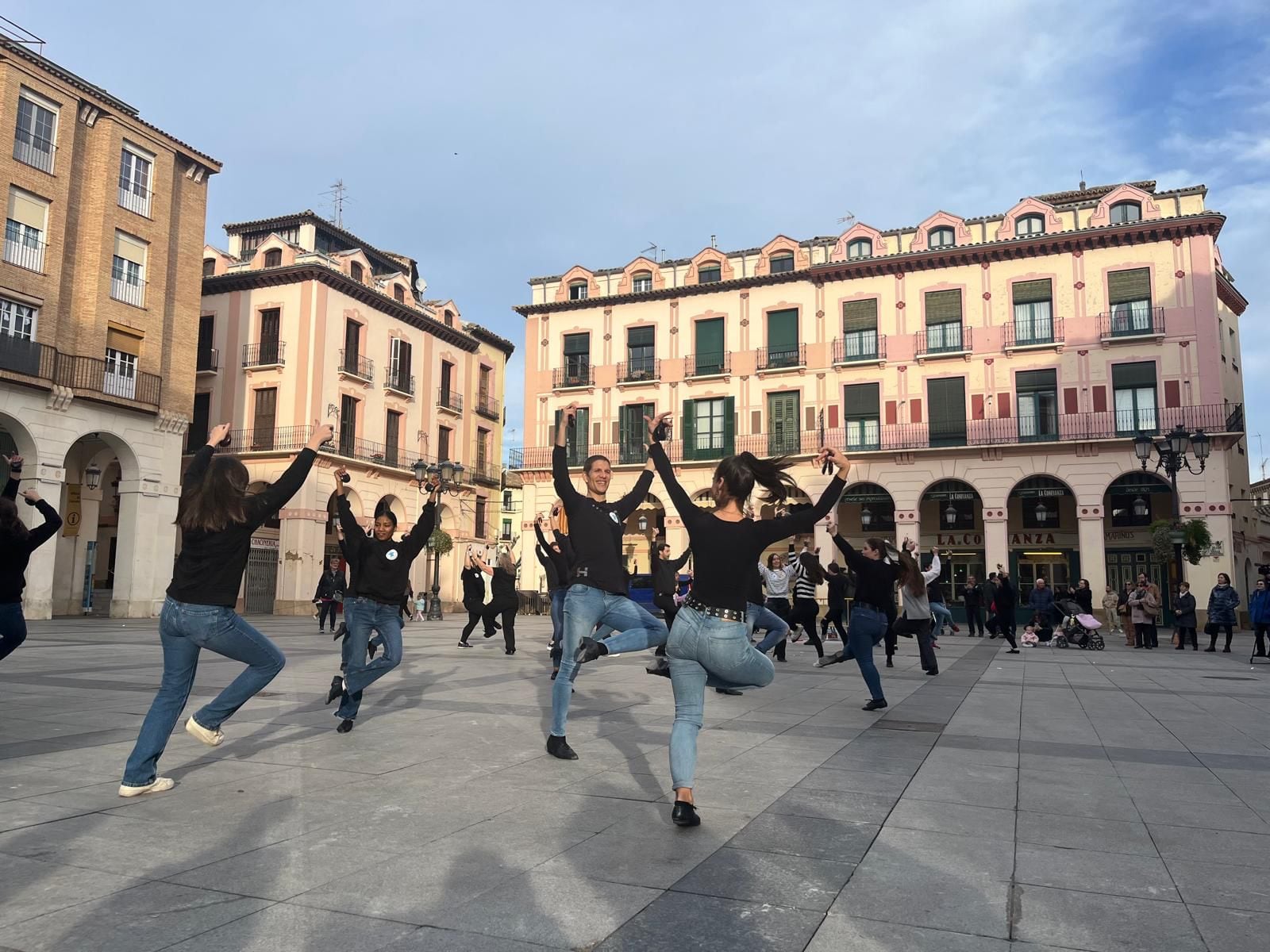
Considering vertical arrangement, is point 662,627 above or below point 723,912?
above

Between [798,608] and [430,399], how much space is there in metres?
30.7

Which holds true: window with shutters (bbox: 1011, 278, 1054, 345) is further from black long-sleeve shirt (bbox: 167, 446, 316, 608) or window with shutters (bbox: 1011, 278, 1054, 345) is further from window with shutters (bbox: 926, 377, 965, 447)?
black long-sleeve shirt (bbox: 167, 446, 316, 608)

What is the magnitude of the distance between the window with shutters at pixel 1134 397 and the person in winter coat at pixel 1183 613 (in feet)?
40.8

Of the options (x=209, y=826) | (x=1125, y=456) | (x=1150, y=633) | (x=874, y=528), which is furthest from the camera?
(x=874, y=528)

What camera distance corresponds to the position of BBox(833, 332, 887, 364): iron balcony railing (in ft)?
115

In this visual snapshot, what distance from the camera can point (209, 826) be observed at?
4.20 m

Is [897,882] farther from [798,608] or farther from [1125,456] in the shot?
[1125,456]

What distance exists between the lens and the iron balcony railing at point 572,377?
1566 inches

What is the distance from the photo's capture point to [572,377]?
40.3 m

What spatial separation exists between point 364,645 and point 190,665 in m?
2.00

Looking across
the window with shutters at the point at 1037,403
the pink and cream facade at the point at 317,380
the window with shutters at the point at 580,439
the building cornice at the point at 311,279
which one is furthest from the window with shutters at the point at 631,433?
the window with shutters at the point at 1037,403

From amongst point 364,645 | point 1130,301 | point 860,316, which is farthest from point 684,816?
point 1130,301

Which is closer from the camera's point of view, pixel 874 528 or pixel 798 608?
pixel 798 608

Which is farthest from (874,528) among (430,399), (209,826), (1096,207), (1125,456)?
(209,826)
